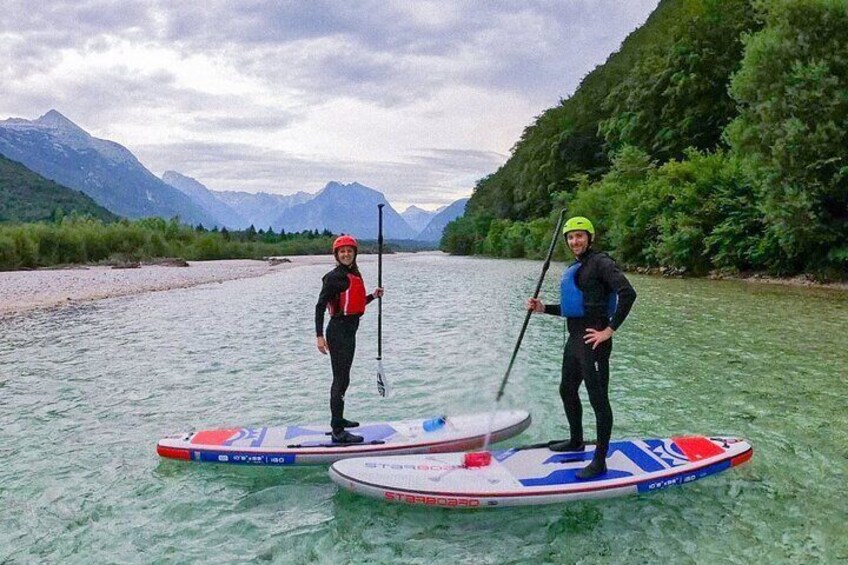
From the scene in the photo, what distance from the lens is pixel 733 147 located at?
3083cm

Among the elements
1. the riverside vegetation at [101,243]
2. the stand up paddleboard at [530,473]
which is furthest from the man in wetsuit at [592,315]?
the riverside vegetation at [101,243]

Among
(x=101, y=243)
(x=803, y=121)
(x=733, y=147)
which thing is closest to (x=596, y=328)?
(x=803, y=121)

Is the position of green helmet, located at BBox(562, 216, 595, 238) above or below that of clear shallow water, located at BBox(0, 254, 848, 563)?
above

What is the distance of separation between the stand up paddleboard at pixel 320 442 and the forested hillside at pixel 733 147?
83.3ft

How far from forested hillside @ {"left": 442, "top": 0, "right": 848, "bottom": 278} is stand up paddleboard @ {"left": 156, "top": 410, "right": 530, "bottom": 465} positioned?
25383 mm

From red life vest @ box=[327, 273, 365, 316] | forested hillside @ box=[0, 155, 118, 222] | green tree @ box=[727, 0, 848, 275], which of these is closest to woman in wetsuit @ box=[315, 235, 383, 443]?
red life vest @ box=[327, 273, 365, 316]

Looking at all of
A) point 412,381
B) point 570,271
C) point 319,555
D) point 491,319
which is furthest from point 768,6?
point 319,555

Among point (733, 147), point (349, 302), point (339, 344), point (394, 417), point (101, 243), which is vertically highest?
point (733, 147)

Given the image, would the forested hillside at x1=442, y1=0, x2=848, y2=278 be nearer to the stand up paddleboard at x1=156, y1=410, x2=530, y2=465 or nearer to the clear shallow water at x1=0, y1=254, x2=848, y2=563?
the clear shallow water at x1=0, y1=254, x2=848, y2=563

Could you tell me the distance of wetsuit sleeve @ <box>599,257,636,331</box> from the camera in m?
6.27

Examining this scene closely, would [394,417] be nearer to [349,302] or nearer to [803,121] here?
[349,302]

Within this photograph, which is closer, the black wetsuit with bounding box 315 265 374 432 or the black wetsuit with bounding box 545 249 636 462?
the black wetsuit with bounding box 545 249 636 462

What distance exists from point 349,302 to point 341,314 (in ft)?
0.66

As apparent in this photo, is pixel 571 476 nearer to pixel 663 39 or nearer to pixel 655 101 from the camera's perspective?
pixel 655 101
